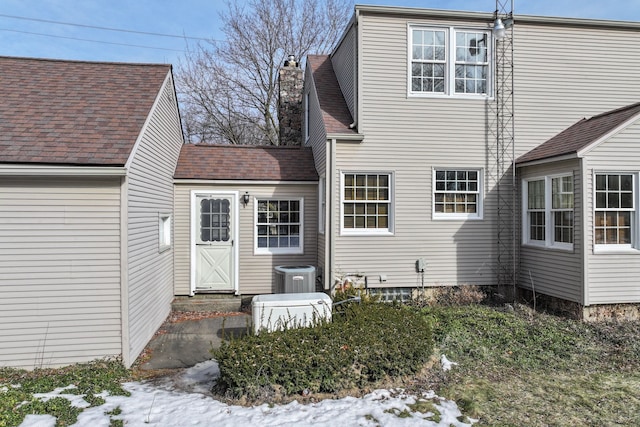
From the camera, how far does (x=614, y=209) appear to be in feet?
24.1

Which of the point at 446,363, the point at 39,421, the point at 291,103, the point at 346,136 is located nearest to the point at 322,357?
the point at 446,363

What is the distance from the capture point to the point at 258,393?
14.5 ft

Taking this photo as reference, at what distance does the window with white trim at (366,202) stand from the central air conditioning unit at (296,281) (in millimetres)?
1278

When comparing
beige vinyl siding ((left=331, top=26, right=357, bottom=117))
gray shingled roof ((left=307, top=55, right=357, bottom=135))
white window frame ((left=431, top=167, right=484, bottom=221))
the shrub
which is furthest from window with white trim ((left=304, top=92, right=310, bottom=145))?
the shrub

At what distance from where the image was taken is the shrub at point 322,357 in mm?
4434

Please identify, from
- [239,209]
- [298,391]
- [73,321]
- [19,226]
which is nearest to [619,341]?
[298,391]

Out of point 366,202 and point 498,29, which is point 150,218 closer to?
point 366,202

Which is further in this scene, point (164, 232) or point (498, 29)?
point (498, 29)

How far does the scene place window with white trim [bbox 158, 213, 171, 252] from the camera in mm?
7582

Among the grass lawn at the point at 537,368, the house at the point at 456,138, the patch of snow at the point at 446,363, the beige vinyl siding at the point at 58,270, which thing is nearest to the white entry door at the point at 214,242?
the house at the point at 456,138

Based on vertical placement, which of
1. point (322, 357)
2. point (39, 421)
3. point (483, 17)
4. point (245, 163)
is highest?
point (483, 17)

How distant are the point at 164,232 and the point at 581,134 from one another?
28.7 ft

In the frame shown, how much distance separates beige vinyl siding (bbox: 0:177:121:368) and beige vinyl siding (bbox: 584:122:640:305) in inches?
312

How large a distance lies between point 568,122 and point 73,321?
34.0ft
